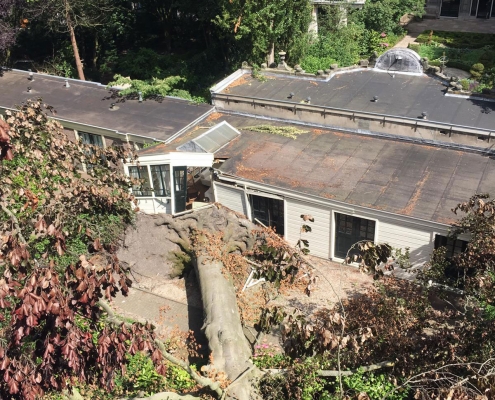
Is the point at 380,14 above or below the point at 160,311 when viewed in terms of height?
above

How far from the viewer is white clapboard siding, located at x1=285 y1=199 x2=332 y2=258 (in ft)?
67.9

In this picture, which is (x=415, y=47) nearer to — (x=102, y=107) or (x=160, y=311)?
(x=102, y=107)

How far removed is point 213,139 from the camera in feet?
80.9

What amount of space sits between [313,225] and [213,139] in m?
6.62

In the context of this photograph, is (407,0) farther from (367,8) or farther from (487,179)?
(487,179)

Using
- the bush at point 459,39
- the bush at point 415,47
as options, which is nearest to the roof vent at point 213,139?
the bush at point 415,47

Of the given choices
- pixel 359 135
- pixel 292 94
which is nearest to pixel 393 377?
pixel 359 135

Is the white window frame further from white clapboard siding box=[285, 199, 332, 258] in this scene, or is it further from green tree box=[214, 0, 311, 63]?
green tree box=[214, 0, 311, 63]

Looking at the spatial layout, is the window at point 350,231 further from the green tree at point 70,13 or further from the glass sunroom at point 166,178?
the green tree at point 70,13

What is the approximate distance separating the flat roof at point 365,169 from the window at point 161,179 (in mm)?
1452

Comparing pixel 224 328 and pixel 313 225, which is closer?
pixel 224 328

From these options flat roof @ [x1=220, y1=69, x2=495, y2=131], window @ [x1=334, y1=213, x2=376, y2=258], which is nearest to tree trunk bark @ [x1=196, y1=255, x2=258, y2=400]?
window @ [x1=334, y1=213, x2=376, y2=258]

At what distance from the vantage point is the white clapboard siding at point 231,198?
2247 centimetres

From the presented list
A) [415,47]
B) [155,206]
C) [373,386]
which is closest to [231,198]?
[155,206]
